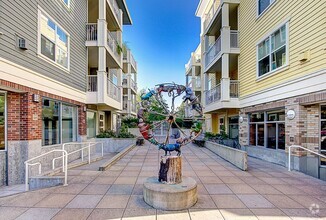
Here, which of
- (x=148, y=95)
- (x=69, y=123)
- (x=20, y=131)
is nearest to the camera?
(x=148, y=95)

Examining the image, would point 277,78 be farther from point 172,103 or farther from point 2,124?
point 2,124

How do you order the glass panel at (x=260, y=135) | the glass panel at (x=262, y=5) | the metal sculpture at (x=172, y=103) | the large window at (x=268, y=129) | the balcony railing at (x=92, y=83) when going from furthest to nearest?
the balcony railing at (x=92, y=83), the glass panel at (x=260, y=135), the glass panel at (x=262, y=5), the large window at (x=268, y=129), the metal sculpture at (x=172, y=103)

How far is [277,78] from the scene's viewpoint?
9.20m

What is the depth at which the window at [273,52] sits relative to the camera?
29.1 ft

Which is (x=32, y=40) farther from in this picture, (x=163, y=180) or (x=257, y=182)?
(x=257, y=182)

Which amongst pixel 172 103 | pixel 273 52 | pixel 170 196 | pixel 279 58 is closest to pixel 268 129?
pixel 279 58

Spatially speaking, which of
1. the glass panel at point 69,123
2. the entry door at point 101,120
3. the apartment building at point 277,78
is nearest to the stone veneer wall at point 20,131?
the glass panel at point 69,123

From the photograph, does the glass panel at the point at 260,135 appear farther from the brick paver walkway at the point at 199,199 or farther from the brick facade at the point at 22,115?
the brick facade at the point at 22,115

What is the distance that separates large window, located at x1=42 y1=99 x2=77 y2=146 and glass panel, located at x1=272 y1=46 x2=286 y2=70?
32.2ft

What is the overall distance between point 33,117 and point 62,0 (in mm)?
5562

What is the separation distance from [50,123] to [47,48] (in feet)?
10.0

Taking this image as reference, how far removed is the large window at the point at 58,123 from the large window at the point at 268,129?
963 cm

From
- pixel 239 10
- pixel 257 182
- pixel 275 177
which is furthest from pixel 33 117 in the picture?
pixel 239 10

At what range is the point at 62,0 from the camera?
957cm
